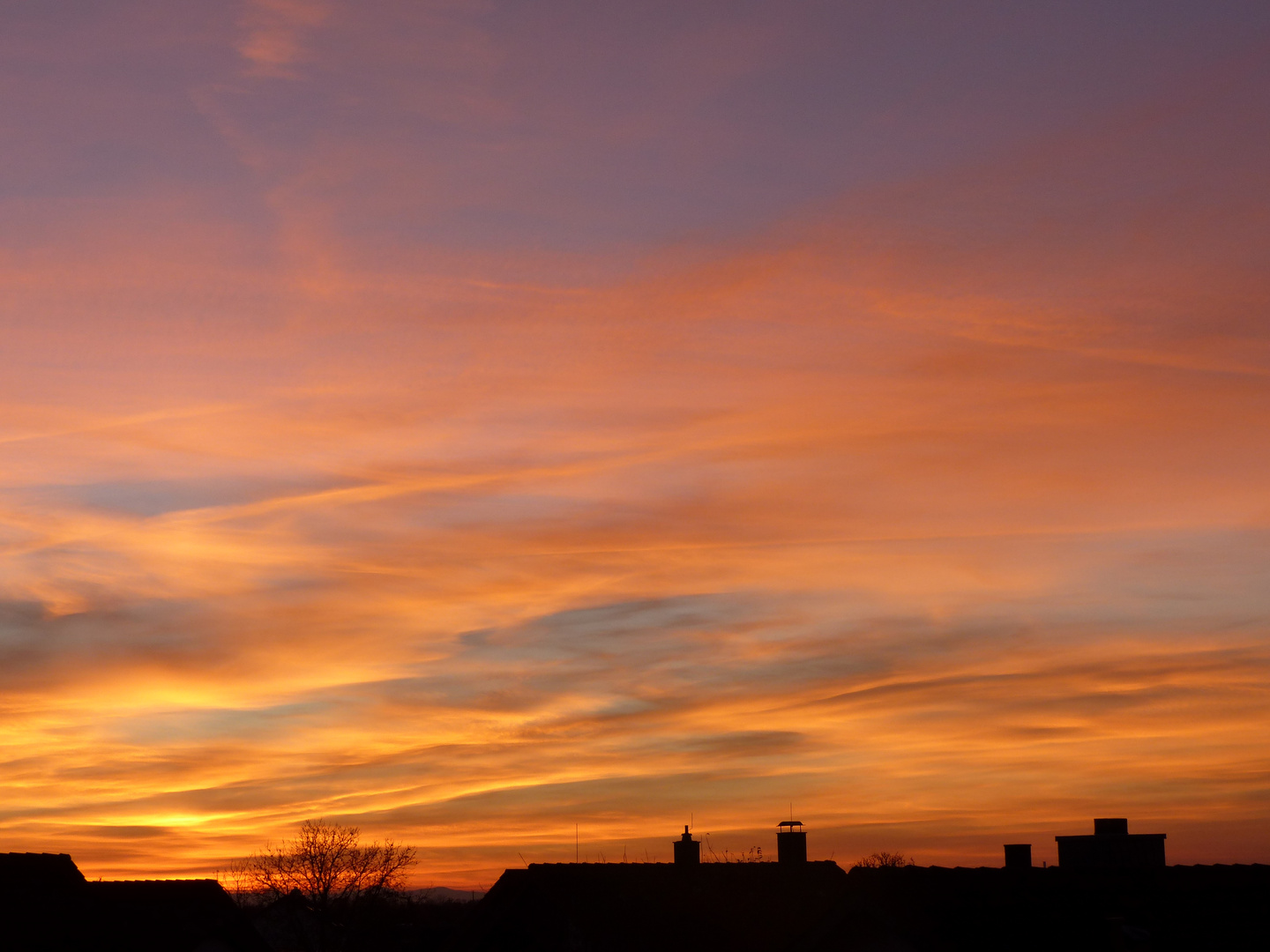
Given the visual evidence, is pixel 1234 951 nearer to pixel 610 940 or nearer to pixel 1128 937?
pixel 1128 937

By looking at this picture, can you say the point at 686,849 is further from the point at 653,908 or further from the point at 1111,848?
the point at 1111,848

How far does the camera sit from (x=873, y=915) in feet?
128

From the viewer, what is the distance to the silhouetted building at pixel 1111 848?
43406 mm

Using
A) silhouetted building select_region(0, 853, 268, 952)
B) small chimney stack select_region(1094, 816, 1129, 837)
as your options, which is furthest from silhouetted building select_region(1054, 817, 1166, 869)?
silhouetted building select_region(0, 853, 268, 952)

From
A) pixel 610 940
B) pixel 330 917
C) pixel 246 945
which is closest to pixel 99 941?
pixel 246 945

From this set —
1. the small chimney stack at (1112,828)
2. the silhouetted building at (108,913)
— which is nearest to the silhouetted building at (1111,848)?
the small chimney stack at (1112,828)

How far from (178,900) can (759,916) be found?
76.1 feet

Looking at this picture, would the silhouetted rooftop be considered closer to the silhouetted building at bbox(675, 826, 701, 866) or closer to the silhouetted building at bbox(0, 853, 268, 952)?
the silhouetted building at bbox(675, 826, 701, 866)

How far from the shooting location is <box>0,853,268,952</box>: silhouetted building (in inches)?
1781

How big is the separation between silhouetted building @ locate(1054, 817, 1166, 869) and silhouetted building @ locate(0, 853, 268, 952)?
30212 millimetres

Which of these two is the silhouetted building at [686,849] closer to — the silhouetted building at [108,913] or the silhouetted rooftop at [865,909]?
the silhouetted rooftop at [865,909]

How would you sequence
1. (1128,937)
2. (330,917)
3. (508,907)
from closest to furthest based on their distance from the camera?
(1128,937) → (508,907) → (330,917)

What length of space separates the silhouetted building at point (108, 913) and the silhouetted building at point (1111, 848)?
30.2 m

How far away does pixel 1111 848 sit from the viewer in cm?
4353
